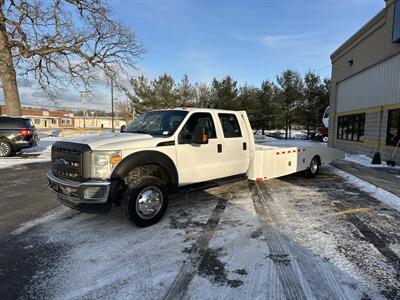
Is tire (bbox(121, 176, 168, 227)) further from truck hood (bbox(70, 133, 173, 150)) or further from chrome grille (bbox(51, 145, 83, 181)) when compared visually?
chrome grille (bbox(51, 145, 83, 181))

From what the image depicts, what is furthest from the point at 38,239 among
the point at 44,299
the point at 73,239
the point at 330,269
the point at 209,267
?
the point at 330,269

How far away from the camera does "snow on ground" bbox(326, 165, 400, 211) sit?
627 centimetres

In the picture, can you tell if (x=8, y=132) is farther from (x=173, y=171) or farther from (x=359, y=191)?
(x=359, y=191)

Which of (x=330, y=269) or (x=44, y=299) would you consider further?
(x=330, y=269)

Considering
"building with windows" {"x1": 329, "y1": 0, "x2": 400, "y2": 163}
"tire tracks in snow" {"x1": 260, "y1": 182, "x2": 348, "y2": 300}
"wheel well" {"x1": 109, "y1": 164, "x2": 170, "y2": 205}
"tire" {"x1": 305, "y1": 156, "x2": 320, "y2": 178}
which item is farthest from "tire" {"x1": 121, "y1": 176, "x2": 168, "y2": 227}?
"building with windows" {"x1": 329, "y1": 0, "x2": 400, "y2": 163}

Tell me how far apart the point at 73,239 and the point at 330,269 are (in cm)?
364

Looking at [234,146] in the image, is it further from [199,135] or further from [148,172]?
[148,172]

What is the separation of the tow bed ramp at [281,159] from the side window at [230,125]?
2.34ft

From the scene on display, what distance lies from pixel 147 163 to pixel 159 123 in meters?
1.19

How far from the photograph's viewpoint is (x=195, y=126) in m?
5.53

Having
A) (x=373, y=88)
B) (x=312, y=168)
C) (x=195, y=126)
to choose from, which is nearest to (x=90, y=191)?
(x=195, y=126)

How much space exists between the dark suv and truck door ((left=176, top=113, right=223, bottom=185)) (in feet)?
36.5

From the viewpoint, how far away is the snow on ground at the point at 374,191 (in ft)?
20.6

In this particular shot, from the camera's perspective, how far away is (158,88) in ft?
122
